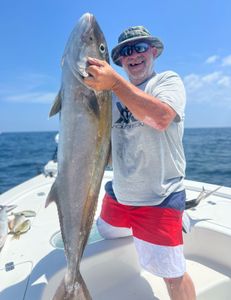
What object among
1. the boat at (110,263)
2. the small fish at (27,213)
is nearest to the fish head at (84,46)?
the boat at (110,263)

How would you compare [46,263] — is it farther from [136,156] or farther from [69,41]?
[69,41]

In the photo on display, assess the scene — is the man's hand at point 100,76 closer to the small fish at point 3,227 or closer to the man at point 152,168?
the man at point 152,168

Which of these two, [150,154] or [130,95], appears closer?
[130,95]

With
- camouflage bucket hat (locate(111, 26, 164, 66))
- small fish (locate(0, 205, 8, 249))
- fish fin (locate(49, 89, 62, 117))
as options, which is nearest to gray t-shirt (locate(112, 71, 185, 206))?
camouflage bucket hat (locate(111, 26, 164, 66))

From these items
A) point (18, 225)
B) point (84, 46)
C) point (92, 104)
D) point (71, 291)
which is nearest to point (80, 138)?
point (92, 104)

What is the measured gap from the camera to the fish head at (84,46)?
176cm

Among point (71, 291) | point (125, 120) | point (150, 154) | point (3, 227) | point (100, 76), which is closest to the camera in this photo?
point (100, 76)

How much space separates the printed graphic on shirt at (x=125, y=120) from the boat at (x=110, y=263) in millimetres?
1109

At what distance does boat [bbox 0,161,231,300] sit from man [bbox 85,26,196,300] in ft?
1.86

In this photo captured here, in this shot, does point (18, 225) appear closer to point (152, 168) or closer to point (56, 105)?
point (152, 168)

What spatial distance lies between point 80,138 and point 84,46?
0.52m

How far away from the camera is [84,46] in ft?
5.84

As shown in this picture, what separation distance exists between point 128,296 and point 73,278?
110 centimetres

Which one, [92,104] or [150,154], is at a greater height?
[92,104]
